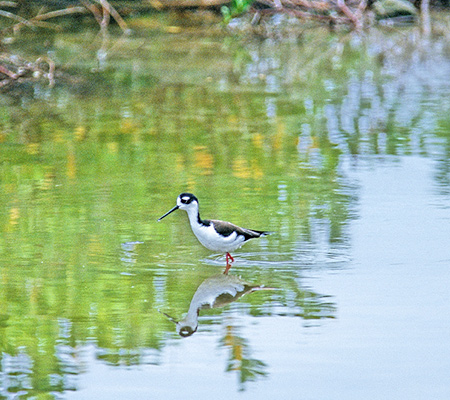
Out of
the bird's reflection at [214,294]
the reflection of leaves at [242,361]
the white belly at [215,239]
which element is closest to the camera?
the reflection of leaves at [242,361]

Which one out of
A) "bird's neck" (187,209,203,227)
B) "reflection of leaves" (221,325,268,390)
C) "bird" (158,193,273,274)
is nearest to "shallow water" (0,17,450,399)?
"reflection of leaves" (221,325,268,390)

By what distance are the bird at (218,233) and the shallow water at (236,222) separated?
18cm

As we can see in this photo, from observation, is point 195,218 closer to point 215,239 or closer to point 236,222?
point 215,239

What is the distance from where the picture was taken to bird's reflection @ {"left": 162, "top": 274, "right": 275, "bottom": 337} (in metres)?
6.01

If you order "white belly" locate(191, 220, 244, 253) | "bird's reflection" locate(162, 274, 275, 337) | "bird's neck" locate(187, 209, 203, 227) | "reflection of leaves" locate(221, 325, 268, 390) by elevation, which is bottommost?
"reflection of leaves" locate(221, 325, 268, 390)

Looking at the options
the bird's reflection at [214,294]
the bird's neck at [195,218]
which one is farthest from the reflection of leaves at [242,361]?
the bird's neck at [195,218]

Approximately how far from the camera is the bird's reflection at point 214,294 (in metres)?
6.01

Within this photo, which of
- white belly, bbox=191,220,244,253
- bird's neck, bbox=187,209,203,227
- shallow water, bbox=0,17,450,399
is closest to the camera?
shallow water, bbox=0,17,450,399

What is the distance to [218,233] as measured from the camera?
7.05 meters

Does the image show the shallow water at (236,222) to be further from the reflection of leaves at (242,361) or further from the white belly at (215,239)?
the white belly at (215,239)

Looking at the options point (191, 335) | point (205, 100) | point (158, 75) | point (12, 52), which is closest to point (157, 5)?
point (12, 52)

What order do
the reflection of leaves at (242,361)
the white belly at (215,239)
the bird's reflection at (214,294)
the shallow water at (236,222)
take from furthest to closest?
the white belly at (215,239) → the bird's reflection at (214,294) → the shallow water at (236,222) → the reflection of leaves at (242,361)

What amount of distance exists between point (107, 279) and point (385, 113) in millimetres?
6512

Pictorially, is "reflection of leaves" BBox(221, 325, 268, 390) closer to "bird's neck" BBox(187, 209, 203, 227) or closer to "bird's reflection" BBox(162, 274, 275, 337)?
"bird's reflection" BBox(162, 274, 275, 337)
